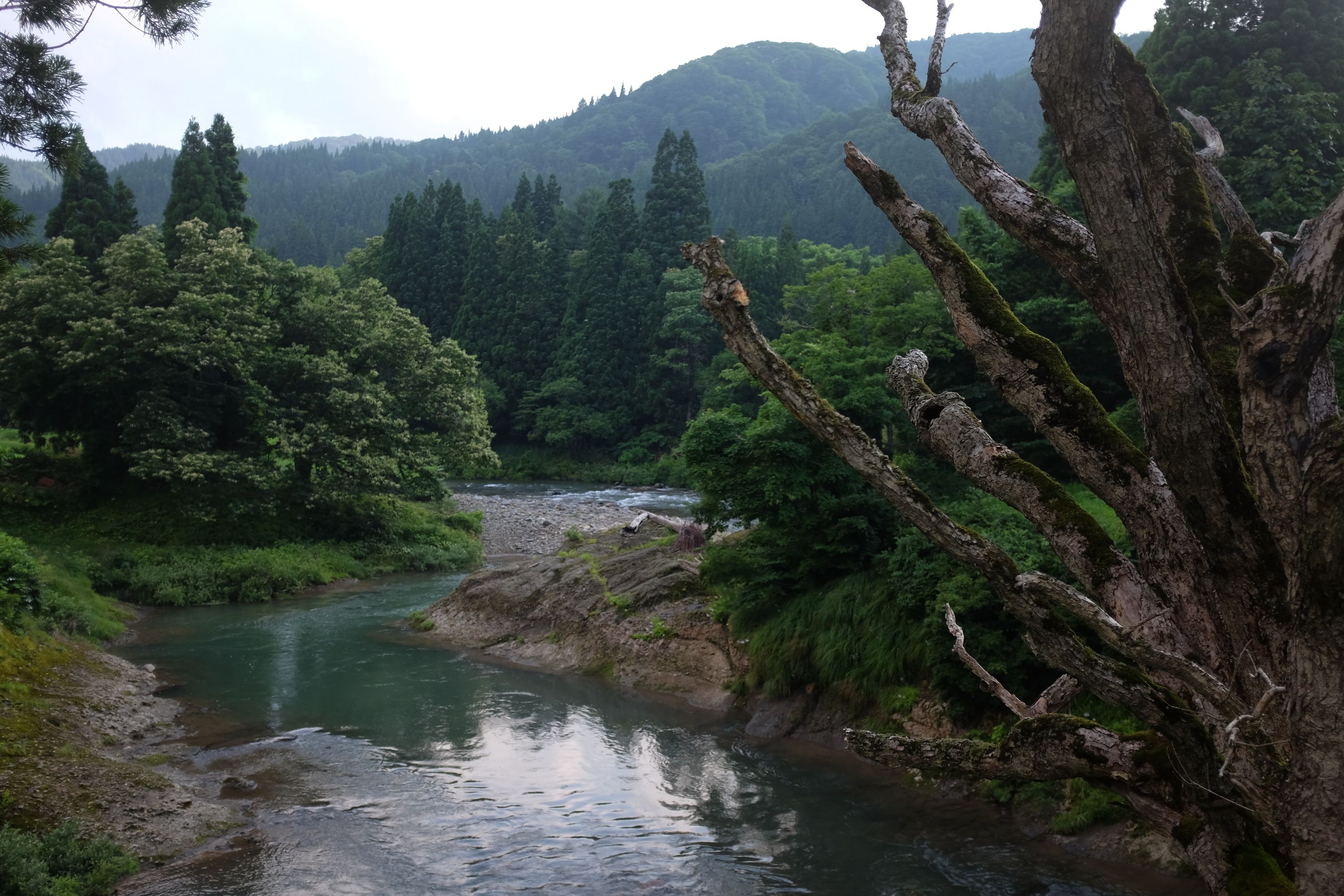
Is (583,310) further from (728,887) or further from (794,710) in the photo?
(728,887)

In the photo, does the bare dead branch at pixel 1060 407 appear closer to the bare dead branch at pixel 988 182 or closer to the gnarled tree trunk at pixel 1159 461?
the gnarled tree trunk at pixel 1159 461

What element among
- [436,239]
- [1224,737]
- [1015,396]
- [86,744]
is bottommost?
[86,744]

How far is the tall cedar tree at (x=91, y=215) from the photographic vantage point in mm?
37438

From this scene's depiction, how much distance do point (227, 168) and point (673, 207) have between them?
29.8 m

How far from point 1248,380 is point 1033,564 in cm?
810

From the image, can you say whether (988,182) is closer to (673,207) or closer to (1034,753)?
(1034,753)

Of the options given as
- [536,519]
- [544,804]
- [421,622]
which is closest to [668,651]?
[544,804]

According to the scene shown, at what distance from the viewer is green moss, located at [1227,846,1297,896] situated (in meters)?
3.72

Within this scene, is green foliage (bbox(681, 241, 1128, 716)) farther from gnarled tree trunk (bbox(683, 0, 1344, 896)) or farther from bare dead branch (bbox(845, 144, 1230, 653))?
bare dead branch (bbox(845, 144, 1230, 653))

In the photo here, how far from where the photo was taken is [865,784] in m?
11.7

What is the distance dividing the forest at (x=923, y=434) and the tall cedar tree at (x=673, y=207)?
18.5 feet

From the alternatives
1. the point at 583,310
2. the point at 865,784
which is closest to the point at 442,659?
the point at 865,784

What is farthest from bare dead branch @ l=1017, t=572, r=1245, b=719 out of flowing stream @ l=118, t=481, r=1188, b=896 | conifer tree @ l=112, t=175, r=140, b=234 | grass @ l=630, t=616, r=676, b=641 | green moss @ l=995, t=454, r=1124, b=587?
conifer tree @ l=112, t=175, r=140, b=234

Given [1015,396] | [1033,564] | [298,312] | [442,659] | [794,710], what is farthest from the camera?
[298,312]
